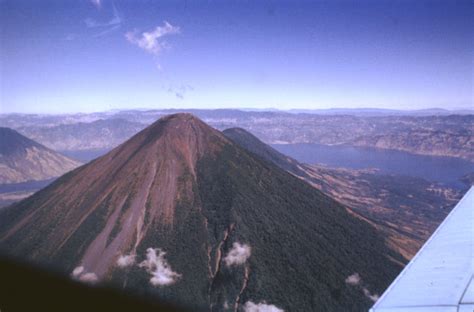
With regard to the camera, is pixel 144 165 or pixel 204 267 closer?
pixel 204 267

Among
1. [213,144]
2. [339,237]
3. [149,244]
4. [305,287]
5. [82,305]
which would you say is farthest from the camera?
[213,144]

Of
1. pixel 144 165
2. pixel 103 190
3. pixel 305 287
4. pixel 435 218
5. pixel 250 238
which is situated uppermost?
pixel 144 165

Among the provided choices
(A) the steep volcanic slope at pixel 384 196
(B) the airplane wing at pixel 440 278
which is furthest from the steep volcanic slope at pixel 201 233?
(A) the steep volcanic slope at pixel 384 196

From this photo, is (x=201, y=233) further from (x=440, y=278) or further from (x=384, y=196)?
(x=384, y=196)

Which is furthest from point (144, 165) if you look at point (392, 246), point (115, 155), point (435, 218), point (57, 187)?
point (435, 218)

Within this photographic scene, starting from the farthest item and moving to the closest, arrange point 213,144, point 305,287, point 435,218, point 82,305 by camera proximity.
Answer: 1. point 435,218
2. point 213,144
3. point 305,287
4. point 82,305

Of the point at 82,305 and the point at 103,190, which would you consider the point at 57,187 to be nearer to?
the point at 103,190

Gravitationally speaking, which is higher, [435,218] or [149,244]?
[149,244]

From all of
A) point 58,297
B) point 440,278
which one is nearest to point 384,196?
point 58,297
